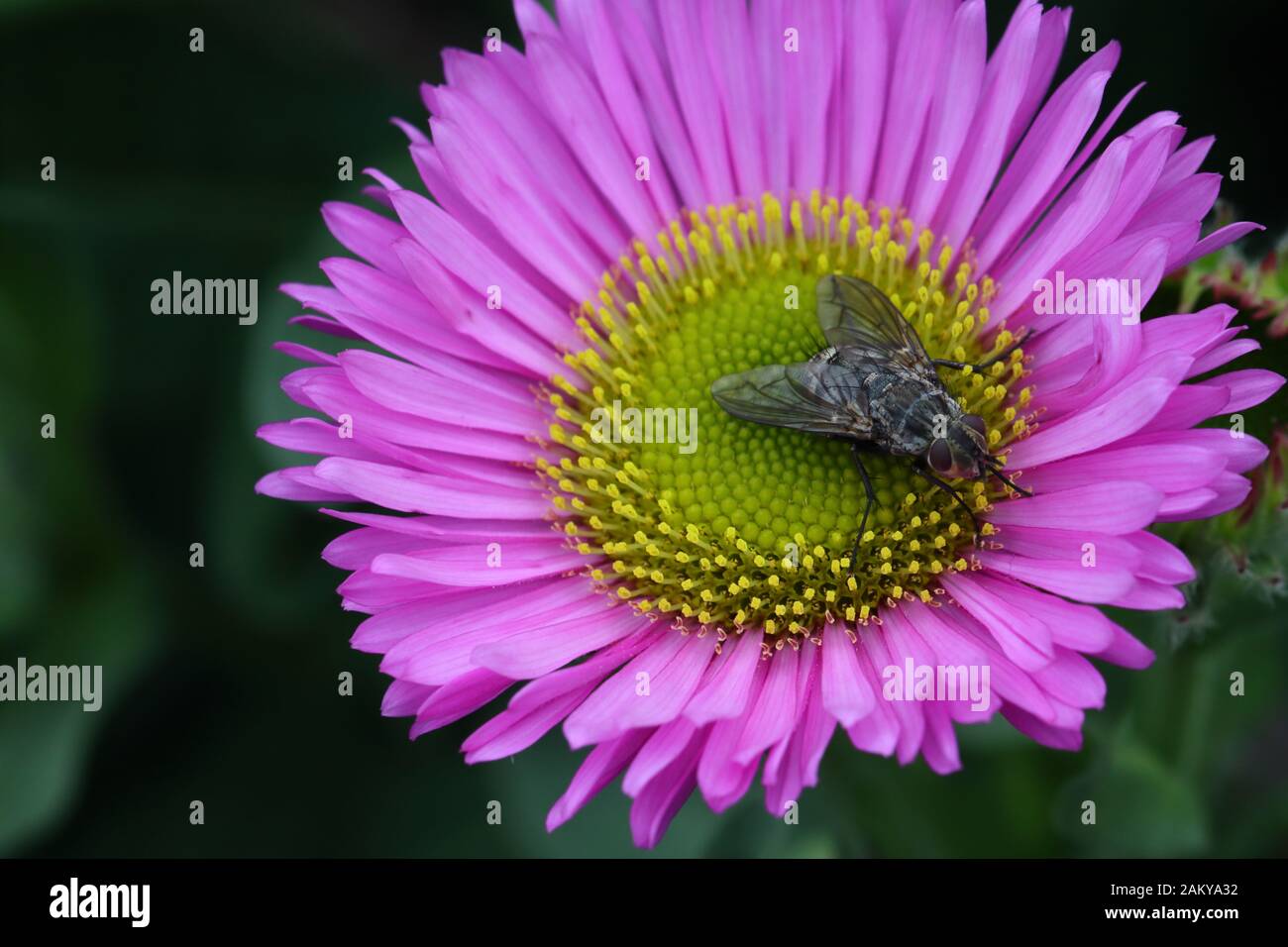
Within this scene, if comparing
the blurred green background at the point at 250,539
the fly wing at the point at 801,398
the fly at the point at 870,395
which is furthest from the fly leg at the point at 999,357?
the blurred green background at the point at 250,539

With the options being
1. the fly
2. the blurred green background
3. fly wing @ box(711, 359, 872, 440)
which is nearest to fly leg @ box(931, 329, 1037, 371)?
the fly

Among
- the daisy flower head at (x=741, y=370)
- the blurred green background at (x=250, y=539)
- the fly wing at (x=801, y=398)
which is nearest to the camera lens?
the daisy flower head at (x=741, y=370)

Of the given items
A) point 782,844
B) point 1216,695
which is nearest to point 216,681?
point 782,844

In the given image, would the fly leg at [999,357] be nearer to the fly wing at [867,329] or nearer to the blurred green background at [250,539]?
the fly wing at [867,329]

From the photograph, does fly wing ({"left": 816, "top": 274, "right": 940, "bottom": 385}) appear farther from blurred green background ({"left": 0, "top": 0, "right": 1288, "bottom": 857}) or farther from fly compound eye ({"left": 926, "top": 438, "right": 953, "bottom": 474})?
blurred green background ({"left": 0, "top": 0, "right": 1288, "bottom": 857})

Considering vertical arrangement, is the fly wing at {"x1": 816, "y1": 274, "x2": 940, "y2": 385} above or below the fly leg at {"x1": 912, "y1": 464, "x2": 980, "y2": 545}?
above

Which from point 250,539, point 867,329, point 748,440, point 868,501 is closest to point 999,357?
point 867,329

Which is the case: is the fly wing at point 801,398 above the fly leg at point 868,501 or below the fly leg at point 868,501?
above

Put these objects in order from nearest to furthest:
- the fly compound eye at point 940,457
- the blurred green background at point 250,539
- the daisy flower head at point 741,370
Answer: the daisy flower head at point 741,370 → the fly compound eye at point 940,457 → the blurred green background at point 250,539
